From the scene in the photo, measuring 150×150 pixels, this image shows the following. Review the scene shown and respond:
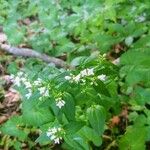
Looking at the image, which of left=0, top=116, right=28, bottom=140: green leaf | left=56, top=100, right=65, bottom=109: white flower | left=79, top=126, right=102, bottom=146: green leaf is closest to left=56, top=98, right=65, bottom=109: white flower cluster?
left=56, top=100, right=65, bottom=109: white flower

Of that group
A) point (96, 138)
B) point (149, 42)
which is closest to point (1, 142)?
point (96, 138)

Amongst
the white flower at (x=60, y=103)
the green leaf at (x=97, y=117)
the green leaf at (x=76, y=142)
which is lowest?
the green leaf at (x=76, y=142)

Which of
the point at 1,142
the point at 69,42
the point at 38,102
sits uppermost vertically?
the point at 38,102

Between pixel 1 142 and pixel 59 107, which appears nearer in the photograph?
pixel 59 107

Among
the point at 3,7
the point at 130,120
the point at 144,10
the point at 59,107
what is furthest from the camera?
the point at 3,7

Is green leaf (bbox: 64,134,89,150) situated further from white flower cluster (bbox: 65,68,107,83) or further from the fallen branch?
the fallen branch

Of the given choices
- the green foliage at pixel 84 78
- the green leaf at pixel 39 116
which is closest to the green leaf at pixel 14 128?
the green foliage at pixel 84 78

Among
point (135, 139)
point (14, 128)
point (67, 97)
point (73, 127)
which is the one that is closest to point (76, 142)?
point (73, 127)

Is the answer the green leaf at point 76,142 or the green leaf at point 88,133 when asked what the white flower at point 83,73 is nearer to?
the green leaf at point 76,142

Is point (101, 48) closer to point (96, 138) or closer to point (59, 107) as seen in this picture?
point (96, 138)
